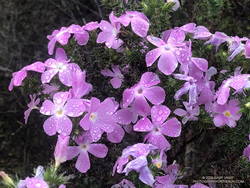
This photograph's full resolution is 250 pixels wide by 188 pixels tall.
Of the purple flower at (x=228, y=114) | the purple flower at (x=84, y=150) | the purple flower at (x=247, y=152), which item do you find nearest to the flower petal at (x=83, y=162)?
the purple flower at (x=84, y=150)

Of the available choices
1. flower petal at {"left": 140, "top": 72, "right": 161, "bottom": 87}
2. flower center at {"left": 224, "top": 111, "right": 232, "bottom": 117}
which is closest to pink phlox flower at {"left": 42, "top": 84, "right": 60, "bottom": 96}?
flower petal at {"left": 140, "top": 72, "right": 161, "bottom": 87}

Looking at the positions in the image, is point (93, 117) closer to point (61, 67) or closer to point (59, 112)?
point (59, 112)

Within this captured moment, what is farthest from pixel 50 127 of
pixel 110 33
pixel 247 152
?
pixel 247 152

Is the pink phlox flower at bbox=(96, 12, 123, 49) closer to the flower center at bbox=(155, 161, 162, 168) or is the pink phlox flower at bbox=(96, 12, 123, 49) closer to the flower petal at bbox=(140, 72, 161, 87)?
the flower petal at bbox=(140, 72, 161, 87)

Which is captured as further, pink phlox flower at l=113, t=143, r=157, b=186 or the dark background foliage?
the dark background foliage

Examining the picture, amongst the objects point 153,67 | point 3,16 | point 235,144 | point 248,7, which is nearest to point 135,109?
point 153,67

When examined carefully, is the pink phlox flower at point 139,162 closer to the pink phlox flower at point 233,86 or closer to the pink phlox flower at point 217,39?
the pink phlox flower at point 233,86
